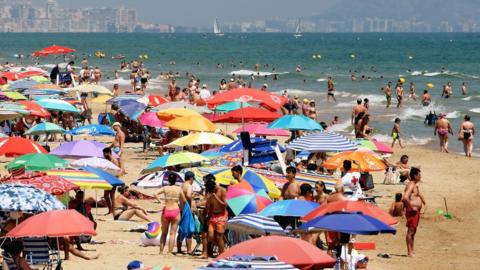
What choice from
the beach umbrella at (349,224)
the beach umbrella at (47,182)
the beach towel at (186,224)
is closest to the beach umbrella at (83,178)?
the beach umbrella at (47,182)

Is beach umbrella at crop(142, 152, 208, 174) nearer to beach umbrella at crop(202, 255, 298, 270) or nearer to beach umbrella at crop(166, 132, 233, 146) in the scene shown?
beach umbrella at crop(166, 132, 233, 146)

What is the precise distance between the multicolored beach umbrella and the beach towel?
1.26 metres

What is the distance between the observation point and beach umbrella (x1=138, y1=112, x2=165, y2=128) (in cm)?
2150

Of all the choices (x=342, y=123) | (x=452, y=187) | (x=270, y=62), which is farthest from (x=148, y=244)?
(x=270, y=62)

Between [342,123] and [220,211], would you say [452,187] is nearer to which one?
[220,211]

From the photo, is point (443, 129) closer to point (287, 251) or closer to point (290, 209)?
point (290, 209)

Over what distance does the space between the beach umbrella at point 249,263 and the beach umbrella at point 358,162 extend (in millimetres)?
8439

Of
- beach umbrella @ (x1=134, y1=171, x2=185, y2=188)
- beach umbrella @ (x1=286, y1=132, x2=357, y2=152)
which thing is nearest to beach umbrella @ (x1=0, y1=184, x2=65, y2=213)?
beach umbrella @ (x1=134, y1=171, x2=185, y2=188)

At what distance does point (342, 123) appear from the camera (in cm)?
3281

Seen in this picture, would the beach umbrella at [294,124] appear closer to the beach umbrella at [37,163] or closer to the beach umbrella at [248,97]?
the beach umbrella at [248,97]

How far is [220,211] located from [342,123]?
21.4m

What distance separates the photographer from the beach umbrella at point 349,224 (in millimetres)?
9625

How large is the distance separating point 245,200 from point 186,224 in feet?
2.93

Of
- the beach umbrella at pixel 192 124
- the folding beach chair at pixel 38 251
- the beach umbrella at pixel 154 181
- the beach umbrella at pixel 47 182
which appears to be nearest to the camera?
the folding beach chair at pixel 38 251
